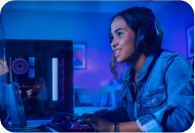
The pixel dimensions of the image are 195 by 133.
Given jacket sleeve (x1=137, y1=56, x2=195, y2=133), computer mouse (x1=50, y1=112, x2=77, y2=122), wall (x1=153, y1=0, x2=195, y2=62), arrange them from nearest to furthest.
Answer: jacket sleeve (x1=137, y1=56, x2=195, y2=133) < computer mouse (x1=50, y1=112, x2=77, y2=122) < wall (x1=153, y1=0, x2=195, y2=62)

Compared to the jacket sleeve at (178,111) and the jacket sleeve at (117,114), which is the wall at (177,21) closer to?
the jacket sleeve at (117,114)

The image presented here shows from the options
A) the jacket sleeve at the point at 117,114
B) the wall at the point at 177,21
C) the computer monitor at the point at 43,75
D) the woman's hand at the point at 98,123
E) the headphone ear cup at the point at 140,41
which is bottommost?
the jacket sleeve at the point at 117,114

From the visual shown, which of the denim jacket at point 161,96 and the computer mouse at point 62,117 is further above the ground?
the denim jacket at point 161,96

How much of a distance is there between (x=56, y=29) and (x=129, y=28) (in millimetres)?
2073

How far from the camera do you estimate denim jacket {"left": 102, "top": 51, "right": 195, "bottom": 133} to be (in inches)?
21.0

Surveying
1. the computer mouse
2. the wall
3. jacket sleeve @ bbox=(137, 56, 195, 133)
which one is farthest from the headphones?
the wall

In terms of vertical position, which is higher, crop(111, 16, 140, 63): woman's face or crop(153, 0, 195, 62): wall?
crop(153, 0, 195, 62): wall

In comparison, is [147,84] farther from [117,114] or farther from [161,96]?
[117,114]

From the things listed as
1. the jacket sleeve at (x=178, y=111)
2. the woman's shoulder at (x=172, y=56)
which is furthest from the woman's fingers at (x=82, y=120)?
the woman's shoulder at (x=172, y=56)

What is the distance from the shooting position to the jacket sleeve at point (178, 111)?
20.7 inches

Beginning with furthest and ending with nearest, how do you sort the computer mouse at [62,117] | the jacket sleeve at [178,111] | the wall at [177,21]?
the wall at [177,21], the computer mouse at [62,117], the jacket sleeve at [178,111]

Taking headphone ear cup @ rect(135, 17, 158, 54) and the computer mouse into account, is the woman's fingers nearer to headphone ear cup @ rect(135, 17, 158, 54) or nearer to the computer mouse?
the computer mouse

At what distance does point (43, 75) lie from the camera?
0.84 meters

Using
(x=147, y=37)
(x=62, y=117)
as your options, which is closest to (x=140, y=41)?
(x=147, y=37)
